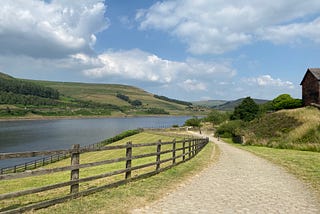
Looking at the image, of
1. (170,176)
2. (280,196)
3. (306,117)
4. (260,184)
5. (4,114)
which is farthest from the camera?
(4,114)

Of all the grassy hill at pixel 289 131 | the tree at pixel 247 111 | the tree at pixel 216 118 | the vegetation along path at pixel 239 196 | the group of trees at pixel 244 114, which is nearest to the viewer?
the vegetation along path at pixel 239 196

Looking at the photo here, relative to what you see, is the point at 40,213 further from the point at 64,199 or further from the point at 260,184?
the point at 260,184

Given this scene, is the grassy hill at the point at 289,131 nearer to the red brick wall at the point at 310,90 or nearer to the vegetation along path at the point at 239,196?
the red brick wall at the point at 310,90

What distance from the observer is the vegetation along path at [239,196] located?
7.78m

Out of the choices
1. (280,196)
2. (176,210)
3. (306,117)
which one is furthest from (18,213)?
(306,117)

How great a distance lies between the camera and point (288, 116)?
151 feet

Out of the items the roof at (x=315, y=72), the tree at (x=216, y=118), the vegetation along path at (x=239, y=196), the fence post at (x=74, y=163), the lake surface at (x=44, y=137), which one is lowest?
the lake surface at (x=44, y=137)

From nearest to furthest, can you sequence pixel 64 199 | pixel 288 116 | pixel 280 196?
pixel 64 199 < pixel 280 196 < pixel 288 116

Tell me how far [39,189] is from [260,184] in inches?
313

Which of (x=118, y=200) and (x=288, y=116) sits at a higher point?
(x=288, y=116)

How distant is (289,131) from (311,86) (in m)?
13.9

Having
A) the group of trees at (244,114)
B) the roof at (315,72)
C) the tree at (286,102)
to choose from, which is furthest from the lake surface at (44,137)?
the roof at (315,72)

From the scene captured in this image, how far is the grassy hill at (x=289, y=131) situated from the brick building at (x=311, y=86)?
2.78 metres

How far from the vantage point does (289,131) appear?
40188mm
